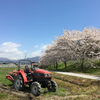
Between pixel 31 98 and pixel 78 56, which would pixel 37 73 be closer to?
pixel 31 98

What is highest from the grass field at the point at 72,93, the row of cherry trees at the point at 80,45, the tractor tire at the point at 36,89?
the row of cherry trees at the point at 80,45

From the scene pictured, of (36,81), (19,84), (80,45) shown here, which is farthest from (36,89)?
(80,45)

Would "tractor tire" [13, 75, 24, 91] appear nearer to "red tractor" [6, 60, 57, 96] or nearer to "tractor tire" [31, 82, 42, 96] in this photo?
"red tractor" [6, 60, 57, 96]

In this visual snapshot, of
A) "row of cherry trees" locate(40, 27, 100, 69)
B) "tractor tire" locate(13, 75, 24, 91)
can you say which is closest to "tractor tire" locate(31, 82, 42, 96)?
"tractor tire" locate(13, 75, 24, 91)

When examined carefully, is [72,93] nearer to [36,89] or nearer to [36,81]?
[36,89]

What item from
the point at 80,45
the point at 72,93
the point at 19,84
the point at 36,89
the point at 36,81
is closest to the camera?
the point at 36,89

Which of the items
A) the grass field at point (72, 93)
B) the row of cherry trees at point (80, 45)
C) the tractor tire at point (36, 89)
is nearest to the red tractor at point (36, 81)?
the tractor tire at point (36, 89)

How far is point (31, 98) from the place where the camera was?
16.9ft

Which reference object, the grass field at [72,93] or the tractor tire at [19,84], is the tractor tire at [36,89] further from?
the tractor tire at [19,84]

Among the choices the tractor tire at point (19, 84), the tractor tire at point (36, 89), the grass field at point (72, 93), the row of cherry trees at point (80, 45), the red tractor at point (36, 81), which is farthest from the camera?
the row of cherry trees at point (80, 45)

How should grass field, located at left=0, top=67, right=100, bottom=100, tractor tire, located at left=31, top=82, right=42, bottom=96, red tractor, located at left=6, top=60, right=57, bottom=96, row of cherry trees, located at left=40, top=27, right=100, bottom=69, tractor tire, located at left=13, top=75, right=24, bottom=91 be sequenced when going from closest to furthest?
1. grass field, located at left=0, top=67, right=100, bottom=100
2. tractor tire, located at left=31, top=82, right=42, bottom=96
3. red tractor, located at left=6, top=60, right=57, bottom=96
4. tractor tire, located at left=13, top=75, right=24, bottom=91
5. row of cherry trees, located at left=40, top=27, right=100, bottom=69

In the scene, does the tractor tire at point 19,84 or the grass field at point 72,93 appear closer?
the grass field at point 72,93

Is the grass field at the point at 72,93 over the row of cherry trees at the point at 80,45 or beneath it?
beneath

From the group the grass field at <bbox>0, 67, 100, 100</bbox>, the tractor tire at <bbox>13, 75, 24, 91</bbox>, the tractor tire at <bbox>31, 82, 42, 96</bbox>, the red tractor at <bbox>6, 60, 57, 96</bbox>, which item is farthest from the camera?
the tractor tire at <bbox>13, 75, 24, 91</bbox>
